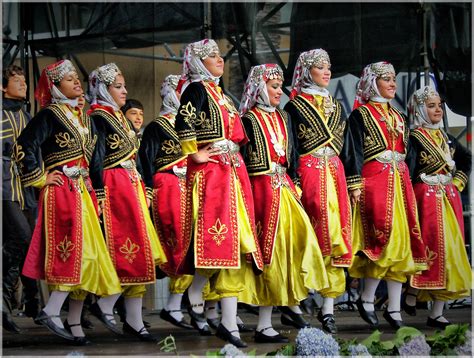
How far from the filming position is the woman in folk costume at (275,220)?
6.35 meters

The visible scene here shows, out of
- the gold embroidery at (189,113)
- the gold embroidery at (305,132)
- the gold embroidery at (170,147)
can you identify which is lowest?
the gold embroidery at (170,147)

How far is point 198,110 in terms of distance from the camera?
20.2ft

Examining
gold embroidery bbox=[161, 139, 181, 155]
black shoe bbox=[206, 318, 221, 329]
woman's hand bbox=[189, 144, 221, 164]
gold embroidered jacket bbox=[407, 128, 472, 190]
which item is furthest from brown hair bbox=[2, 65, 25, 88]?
gold embroidered jacket bbox=[407, 128, 472, 190]

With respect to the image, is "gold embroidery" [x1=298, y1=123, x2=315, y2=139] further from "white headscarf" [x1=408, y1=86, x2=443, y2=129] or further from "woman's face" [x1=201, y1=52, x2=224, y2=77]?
A: "white headscarf" [x1=408, y1=86, x2=443, y2=129]

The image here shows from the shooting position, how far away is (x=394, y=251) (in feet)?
23.9

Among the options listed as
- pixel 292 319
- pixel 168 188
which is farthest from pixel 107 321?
pixel 292 319

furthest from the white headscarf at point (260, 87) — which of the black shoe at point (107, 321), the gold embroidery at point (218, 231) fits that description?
the black shoe at point (107, 321)

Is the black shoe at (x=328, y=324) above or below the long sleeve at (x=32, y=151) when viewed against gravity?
below

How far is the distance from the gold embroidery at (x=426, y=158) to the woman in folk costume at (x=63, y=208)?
2.44 metres

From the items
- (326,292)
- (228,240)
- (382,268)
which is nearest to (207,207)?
(228,240)

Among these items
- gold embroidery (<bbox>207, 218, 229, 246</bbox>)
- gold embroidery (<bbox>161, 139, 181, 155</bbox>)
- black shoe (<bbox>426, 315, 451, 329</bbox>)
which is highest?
gold embroidery (<bbox>161, 139, 181, 155</bbox>)

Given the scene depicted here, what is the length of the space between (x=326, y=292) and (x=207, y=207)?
130 cm

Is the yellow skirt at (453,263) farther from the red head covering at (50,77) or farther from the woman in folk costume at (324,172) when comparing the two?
the red head covering at (50,77)

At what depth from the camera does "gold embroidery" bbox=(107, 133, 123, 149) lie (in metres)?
6.79
